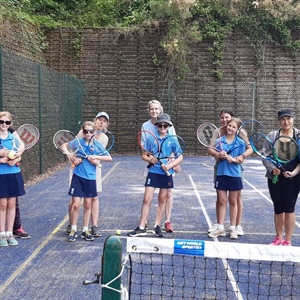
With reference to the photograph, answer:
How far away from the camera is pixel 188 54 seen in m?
17.4

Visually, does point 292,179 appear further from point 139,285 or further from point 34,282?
point 34,282

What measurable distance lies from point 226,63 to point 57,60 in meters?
5.95

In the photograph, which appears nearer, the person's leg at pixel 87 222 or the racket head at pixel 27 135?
the person's leg at pixel 87 222

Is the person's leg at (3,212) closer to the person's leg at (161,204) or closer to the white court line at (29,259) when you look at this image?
the white court line at (29,259)

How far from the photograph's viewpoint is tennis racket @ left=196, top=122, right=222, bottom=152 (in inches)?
238

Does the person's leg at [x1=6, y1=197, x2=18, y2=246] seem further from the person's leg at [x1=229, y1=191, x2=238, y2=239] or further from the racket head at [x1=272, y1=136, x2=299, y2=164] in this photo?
the racket head at [x1=272, y1=136, x2=299, y2=164]

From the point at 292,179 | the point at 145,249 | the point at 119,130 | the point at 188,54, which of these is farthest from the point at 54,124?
the point at 145,249

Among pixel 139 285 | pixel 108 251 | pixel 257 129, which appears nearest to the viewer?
pixel 108 251

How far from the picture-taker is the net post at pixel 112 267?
7.45ft

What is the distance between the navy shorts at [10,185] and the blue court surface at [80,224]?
0.59 meters

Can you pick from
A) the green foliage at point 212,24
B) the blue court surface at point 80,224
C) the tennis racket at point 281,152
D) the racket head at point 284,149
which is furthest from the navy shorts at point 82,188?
the green foliage at point 212,24

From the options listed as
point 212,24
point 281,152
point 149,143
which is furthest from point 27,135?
point 212,24

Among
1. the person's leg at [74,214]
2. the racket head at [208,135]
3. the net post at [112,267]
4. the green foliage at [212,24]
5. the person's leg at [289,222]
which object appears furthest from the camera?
the green foliage at [212,24]

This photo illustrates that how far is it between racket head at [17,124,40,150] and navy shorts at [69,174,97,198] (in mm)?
887
